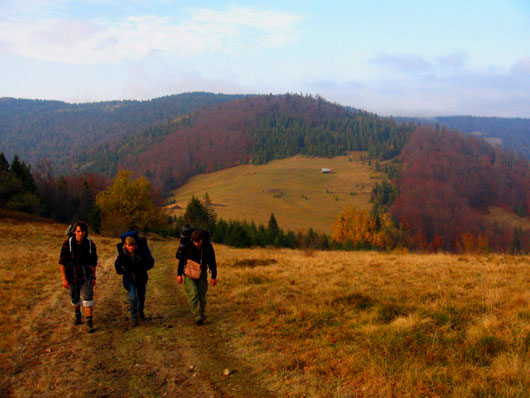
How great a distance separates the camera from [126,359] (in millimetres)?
6766

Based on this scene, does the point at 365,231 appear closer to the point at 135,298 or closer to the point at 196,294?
the point at 196,294

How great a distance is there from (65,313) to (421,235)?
121 m

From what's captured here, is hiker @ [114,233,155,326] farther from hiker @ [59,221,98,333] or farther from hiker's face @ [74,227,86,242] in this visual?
hiker's face @ [74,227,86,242]

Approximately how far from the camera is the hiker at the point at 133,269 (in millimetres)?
8820

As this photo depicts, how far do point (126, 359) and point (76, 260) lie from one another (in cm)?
287

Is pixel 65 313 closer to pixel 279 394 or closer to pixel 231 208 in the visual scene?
pixel 279 394

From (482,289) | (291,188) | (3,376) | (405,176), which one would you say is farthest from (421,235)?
(3,376)

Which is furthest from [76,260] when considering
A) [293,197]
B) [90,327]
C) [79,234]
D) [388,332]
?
[293,197]

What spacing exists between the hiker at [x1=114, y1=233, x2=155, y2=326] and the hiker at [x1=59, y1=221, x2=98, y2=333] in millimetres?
633

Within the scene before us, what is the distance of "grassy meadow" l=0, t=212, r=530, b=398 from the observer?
17.9 feet

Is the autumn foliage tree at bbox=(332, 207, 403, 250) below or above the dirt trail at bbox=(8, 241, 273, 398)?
below

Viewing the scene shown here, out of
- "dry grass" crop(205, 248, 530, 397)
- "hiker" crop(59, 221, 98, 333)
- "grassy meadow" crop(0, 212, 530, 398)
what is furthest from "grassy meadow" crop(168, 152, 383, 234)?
"hiker" crop(59, 221, 98, 333)

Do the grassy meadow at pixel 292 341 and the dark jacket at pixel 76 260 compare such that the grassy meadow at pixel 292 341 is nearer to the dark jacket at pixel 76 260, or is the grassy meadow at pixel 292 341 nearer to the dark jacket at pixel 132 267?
the dark jacket at pixel 132 267

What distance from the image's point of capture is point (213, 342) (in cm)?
762
